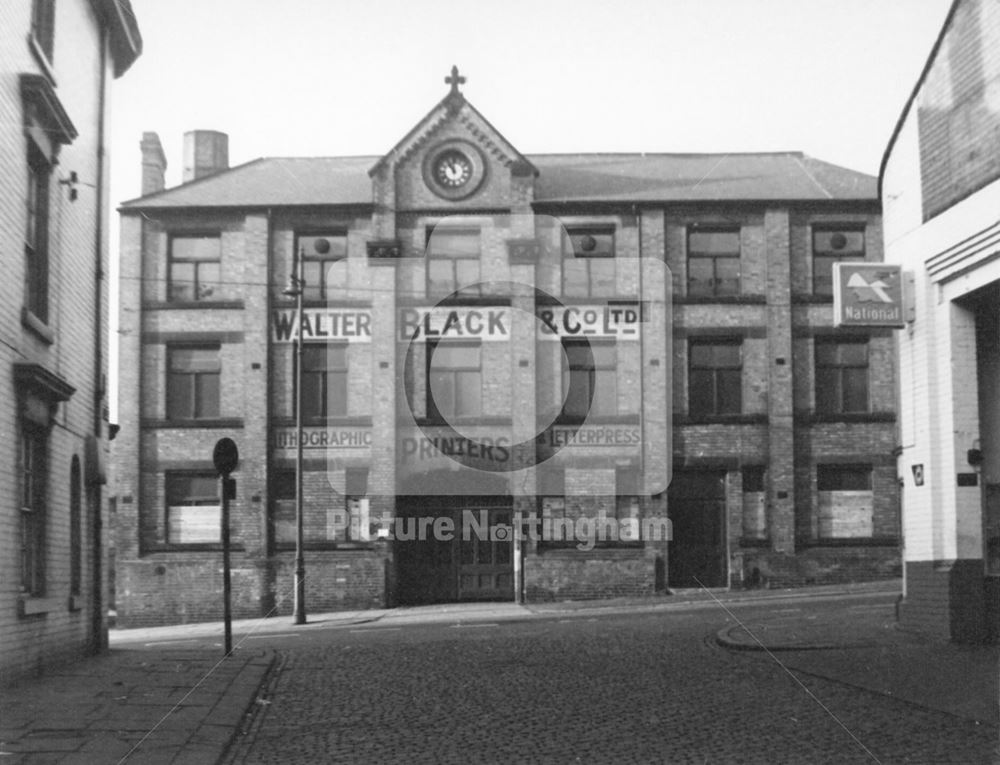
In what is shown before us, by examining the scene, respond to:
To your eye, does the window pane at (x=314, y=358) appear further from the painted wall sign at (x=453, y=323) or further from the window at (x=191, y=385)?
the window at (x=191, y=385)

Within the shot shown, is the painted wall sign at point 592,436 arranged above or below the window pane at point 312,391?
below

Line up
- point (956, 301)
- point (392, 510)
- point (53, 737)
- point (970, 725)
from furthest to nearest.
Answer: point (392, 510) → point (956, 301) → point (970, 725) → point (53, 737)

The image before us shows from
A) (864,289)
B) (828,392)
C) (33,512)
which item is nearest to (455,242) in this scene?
(828,392)

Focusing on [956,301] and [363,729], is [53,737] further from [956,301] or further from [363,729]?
[956,301]

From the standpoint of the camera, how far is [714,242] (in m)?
31.6

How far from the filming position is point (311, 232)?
103 feet

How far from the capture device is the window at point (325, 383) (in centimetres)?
3091

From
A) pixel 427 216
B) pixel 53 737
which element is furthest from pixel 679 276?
pixel 53 737

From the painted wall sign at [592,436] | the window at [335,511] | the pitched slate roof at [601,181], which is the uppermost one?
the pitched slate roof at [601,181]

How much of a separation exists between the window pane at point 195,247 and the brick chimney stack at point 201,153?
11.3 ft

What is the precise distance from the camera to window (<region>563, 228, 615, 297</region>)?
31.0 m

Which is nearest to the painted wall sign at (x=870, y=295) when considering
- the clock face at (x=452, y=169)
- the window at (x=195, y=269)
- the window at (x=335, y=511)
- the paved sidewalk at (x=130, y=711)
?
the paved sidewalk at (x=130, y=711)

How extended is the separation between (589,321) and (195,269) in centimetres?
1015

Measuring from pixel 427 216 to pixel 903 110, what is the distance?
1658cm
